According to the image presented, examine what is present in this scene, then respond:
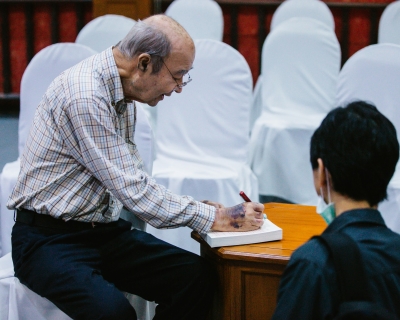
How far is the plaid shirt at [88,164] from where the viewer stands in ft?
5.42

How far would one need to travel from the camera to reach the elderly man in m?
1.65

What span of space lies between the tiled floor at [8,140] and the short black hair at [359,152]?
328 cm

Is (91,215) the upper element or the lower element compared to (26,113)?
upper

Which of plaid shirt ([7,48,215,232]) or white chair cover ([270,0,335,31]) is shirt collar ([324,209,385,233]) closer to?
plaid shirt ([7,48,215,232])

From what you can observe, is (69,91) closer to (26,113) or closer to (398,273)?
(398,273)

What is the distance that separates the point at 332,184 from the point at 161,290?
33.2 inches

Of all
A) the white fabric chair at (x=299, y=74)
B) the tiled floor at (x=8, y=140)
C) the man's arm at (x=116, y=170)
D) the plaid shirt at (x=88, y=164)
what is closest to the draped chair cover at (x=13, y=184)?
the plaid shirt at (x=88, y=164)

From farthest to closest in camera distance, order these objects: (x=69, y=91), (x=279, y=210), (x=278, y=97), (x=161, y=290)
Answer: (x=278, y=97)
(x=279, y=210)
(x=161, y=290)
(x=69, y=91)

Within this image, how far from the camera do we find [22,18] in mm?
5969

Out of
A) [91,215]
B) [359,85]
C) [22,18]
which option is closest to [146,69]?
[91,215]

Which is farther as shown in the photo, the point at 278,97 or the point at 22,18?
the point at 22,18

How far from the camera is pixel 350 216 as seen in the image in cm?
112

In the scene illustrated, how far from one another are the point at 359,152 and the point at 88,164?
0.83 metres

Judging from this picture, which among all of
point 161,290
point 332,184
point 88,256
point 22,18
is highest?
point 332,184
